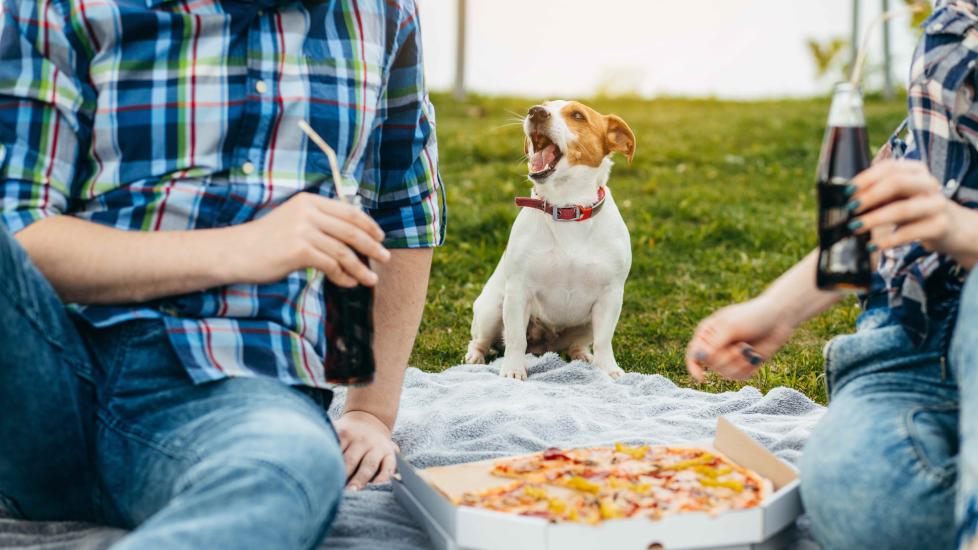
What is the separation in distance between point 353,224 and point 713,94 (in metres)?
12.2

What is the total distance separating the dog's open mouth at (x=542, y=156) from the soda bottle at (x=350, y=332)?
243 centimetres

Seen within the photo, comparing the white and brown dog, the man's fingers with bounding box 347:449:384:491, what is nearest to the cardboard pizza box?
the man's fingers with bounding box 347:449:384:491

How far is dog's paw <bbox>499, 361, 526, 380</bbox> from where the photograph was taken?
392cm

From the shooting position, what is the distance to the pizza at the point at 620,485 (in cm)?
185

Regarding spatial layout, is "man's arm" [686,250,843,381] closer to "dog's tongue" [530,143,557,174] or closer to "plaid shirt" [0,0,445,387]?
"plaid shirt" [0,0,445,387]

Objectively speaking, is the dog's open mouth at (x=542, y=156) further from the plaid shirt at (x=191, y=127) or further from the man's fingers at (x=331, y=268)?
the man's fingers at (x=331, y=268)

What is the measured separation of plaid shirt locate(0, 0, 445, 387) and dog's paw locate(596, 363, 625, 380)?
6.71 ft

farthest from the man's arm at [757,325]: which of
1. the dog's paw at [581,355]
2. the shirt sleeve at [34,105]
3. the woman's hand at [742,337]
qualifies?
the dog's paw at [581,355]

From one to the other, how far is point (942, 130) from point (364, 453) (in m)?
1.31

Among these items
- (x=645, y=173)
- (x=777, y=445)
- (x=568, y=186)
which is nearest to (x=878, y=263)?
(x=777, y=445)

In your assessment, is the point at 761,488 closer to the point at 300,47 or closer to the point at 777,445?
Answer: the point at 777,445

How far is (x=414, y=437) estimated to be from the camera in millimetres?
2852

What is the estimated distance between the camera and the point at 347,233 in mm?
1750

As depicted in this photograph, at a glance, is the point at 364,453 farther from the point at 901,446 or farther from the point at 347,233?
the point at 901,446
